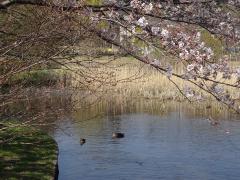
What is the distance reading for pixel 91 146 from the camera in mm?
16016

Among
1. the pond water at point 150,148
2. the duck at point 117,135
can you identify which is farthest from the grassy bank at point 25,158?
the duck at point 117,135

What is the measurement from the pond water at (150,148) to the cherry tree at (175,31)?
5166 mm

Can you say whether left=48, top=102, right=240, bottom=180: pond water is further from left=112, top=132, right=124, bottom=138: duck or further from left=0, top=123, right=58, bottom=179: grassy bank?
left=0, top=123, right=58, bottom=179: grassy bank

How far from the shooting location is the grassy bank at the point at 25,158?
9216 millimetres

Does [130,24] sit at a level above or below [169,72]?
above

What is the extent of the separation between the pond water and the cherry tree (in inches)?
203

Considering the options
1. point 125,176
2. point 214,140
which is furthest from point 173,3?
point 214,140

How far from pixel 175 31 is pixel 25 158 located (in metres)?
7.20

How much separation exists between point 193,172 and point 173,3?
29.4 feet

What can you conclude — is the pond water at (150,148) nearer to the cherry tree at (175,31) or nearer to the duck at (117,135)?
the duck at (117,135)

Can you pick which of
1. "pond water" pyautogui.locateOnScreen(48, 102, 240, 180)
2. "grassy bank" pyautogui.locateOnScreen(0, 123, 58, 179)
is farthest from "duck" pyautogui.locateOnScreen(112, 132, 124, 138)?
"grassy bank" pyautogui.locateOnScreen(0, 123, 58, 179)

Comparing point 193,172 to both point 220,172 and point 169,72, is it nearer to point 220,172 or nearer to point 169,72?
point 220,172

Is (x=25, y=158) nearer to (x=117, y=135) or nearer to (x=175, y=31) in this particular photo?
(x=117, y=135)

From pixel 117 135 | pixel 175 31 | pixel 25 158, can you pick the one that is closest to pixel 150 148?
pixel 117 135
